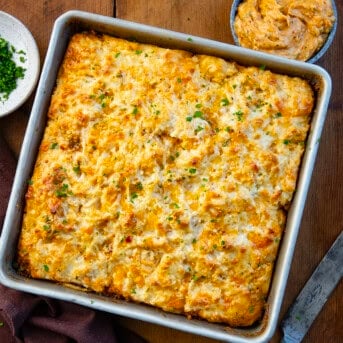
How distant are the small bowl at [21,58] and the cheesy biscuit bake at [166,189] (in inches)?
19.6

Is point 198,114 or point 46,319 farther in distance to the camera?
point 46,319

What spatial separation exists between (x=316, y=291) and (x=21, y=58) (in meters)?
2.38

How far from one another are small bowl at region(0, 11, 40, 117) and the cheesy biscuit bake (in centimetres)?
50

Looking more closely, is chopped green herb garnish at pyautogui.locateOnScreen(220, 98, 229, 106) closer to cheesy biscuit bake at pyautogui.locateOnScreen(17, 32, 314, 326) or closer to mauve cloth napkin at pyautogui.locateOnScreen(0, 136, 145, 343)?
cheesy biscuit bake at pyautogui.locateOnScreen(17, 32, 314, 326)

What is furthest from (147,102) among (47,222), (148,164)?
(47,222)

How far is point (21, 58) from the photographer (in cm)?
373

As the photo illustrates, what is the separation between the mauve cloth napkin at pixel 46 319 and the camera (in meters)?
3.54

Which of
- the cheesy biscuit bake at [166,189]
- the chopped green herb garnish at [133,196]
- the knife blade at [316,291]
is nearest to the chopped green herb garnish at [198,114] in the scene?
the cheesy biscuit bake at [166,189]

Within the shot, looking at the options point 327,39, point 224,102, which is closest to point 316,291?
point 224,102

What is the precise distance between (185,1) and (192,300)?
6.25 ft

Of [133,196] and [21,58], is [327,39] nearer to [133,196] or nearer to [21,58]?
[133,196]

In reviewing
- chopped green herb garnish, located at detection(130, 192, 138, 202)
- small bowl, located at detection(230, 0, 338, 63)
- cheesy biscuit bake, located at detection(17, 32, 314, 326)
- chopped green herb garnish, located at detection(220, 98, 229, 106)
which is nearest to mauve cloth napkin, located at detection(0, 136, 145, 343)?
cheesy biscuit bake, located at detection(17, 32, 314, 326)

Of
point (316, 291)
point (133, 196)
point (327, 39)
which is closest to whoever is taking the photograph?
point (133, 196)

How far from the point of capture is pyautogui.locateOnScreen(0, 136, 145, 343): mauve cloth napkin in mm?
3537
